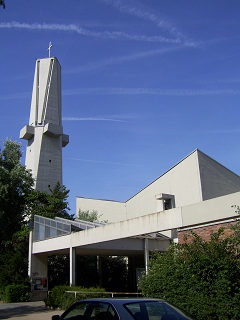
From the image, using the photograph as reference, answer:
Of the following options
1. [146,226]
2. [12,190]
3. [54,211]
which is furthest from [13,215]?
[146,226]

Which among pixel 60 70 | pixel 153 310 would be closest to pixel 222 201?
pixel 153 310

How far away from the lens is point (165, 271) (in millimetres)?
12617

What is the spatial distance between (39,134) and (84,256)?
19.2 meters

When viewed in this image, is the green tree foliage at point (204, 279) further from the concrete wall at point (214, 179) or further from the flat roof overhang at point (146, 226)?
the concrete wall at point (214, 179)

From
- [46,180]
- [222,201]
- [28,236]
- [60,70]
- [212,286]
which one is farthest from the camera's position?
[60,70]

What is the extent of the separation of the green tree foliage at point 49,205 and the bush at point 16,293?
7.04 meters

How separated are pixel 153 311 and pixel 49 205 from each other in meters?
29.4

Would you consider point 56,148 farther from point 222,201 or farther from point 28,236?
point 222,201

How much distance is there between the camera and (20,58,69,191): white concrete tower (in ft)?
151

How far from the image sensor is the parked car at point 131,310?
6.08 meters

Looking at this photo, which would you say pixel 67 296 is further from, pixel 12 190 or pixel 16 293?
pixel 12 190

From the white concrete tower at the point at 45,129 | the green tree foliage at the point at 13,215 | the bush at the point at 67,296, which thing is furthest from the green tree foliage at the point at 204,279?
the white concrete tower at the point at 45,129

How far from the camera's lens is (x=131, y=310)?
20.2ft

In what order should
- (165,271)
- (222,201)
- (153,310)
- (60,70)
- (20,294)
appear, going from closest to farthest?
1. (153,310)
2. (165,271)
3. (222,201)
4. (20,294)
5. (60,70)
